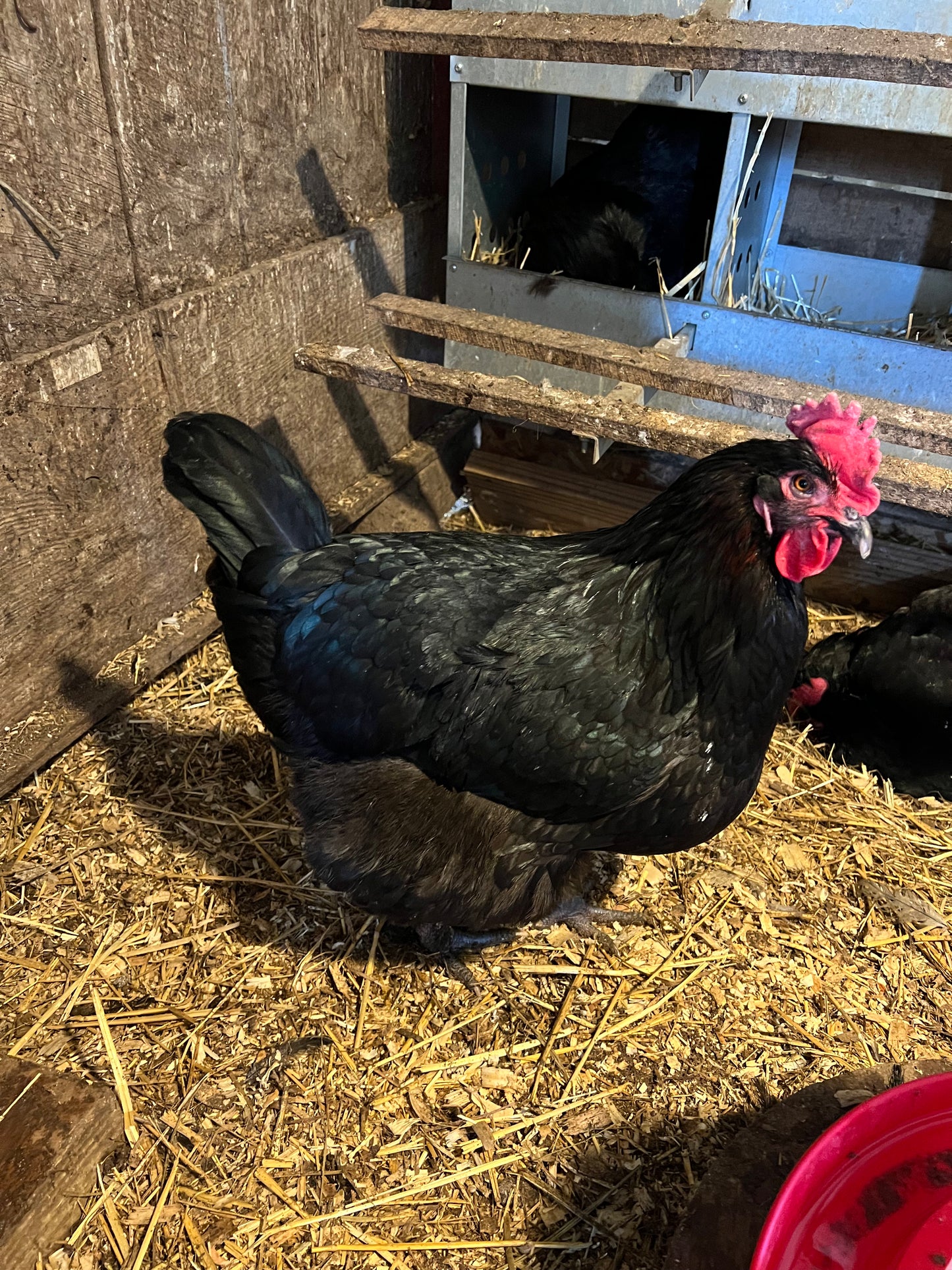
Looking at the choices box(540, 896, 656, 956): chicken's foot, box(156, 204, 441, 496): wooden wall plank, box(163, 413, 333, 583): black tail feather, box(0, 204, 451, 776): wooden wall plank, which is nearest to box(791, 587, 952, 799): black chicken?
box(540, 896, 656, 956): chicken's foot

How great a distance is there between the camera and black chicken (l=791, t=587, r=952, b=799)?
2.79 meters

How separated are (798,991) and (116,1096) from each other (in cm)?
184

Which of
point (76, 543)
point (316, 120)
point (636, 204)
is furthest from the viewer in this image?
point (636, 204)

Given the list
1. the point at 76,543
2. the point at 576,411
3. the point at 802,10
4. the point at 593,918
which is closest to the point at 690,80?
the point at 802,10

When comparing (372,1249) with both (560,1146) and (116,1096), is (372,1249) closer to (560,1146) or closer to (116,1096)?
(560,1146)

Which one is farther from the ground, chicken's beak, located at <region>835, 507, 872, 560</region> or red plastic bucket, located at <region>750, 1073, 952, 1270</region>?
chicken's beak, located at <region>835, 507, 872, 560</region>

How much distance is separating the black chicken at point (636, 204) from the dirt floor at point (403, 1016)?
101 inches

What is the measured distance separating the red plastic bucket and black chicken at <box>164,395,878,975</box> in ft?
2.20

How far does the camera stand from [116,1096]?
75.1 inches

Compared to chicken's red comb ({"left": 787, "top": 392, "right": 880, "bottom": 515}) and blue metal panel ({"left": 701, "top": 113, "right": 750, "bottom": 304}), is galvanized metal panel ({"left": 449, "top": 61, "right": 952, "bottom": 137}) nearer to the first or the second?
blue metal panel ({"left": 701, "top": 113, "right": 750, "bottom": 304})

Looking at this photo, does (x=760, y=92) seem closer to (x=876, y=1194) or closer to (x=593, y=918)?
(x=593, y=918)

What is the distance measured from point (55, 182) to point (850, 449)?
2213 millimetres

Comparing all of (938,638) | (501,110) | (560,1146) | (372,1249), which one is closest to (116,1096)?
(372,1249)

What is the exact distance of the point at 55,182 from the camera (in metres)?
2.22
